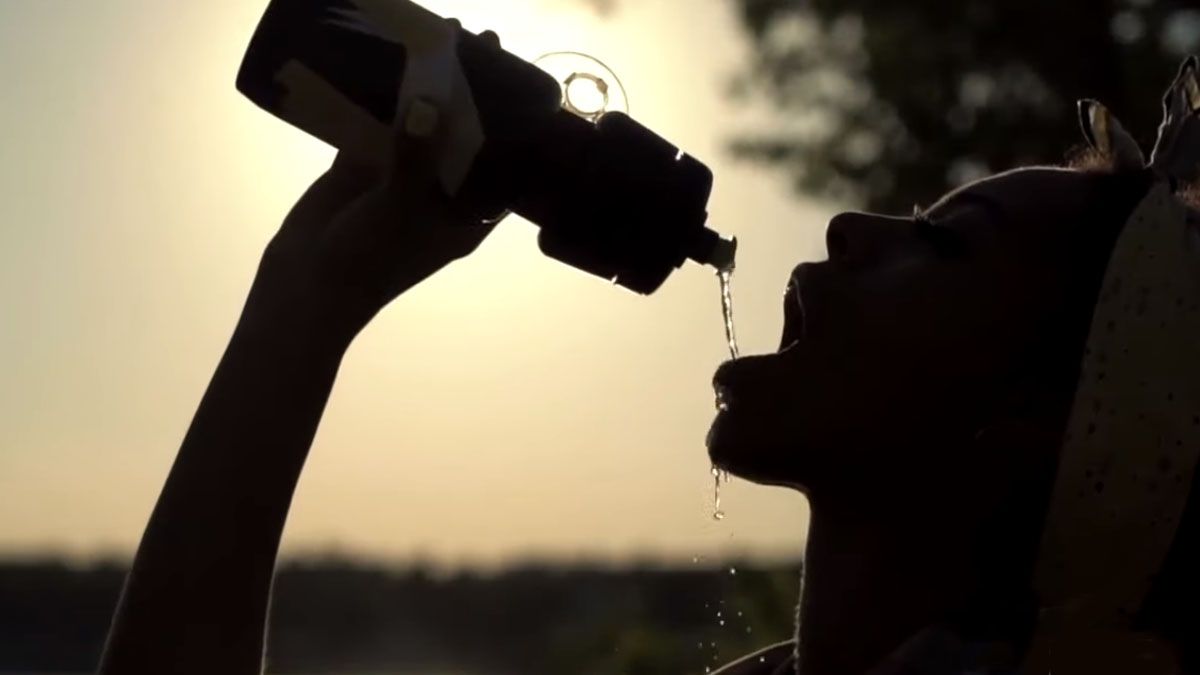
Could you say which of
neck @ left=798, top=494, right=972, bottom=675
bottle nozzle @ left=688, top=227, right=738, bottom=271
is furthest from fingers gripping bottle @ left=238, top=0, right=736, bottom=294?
neck @ left=798, top=494, right=972, bottom=675

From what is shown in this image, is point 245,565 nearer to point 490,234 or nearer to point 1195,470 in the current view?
point 490,234

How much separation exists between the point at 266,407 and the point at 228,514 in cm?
7

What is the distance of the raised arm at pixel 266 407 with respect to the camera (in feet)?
3.13

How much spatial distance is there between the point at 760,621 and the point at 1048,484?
248 centimetres

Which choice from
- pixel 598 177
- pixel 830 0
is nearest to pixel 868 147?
pixel 830 0

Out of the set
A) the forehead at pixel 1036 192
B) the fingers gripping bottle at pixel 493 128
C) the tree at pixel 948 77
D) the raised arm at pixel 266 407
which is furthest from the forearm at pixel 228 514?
the tree at pixel 948 77

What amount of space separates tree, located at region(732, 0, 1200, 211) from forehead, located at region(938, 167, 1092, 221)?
2.41m

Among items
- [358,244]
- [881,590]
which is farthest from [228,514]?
[881,590]

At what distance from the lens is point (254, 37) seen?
1.07 meters

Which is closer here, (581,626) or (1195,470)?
(1195,470)

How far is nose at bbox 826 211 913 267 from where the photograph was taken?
110cm

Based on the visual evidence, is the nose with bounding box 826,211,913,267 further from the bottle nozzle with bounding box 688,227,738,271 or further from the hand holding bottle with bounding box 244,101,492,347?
the hand holding bottle with bounding box 244,101,492,347

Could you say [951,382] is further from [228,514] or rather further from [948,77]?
[948,77]

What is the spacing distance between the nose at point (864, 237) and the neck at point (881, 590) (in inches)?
7.1
